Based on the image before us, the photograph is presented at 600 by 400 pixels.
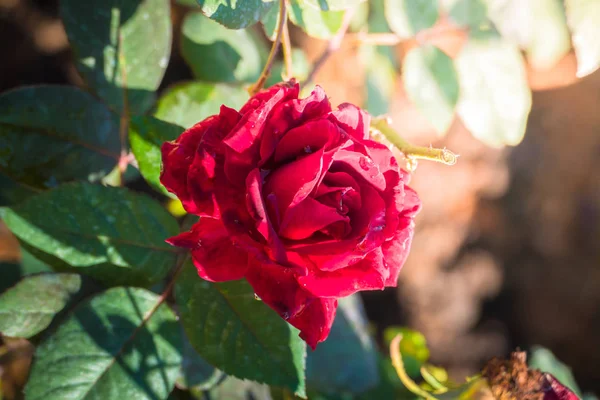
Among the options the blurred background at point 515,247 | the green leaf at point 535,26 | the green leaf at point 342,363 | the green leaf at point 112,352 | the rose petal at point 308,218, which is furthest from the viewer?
the blurred background at point 515,247

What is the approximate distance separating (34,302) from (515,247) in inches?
62.4

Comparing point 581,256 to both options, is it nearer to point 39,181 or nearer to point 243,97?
point 243,97

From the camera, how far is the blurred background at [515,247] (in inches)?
65.6

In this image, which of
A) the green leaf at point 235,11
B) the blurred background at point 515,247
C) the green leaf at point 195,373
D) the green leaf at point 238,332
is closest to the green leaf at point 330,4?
the green leaf at point 235,11

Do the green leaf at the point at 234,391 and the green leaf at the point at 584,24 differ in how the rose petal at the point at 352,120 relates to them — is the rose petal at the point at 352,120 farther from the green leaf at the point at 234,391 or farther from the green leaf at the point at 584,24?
the green leaf at the point at 234,391

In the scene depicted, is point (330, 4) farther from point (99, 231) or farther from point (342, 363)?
point (342, 363)

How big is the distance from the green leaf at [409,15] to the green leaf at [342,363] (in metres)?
0.48

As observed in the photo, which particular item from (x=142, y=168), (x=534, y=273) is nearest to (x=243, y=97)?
(x=142, y=168)

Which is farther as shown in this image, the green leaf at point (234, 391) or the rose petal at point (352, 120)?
the green leaf at point (234, 391)

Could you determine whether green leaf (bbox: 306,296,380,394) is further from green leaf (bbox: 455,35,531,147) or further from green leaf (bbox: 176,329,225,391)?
green leaf (bbox: 455,35,531,147)

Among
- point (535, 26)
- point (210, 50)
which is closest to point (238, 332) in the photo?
point (210, 50)

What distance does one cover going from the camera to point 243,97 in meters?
0.71

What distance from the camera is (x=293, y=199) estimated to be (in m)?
0.41

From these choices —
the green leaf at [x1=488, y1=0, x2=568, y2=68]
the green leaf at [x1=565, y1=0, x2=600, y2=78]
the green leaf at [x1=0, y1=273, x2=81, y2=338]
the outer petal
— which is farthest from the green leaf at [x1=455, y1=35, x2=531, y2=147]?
the green leaf at [x1=0, y1=273, x2=81, y2=338]
